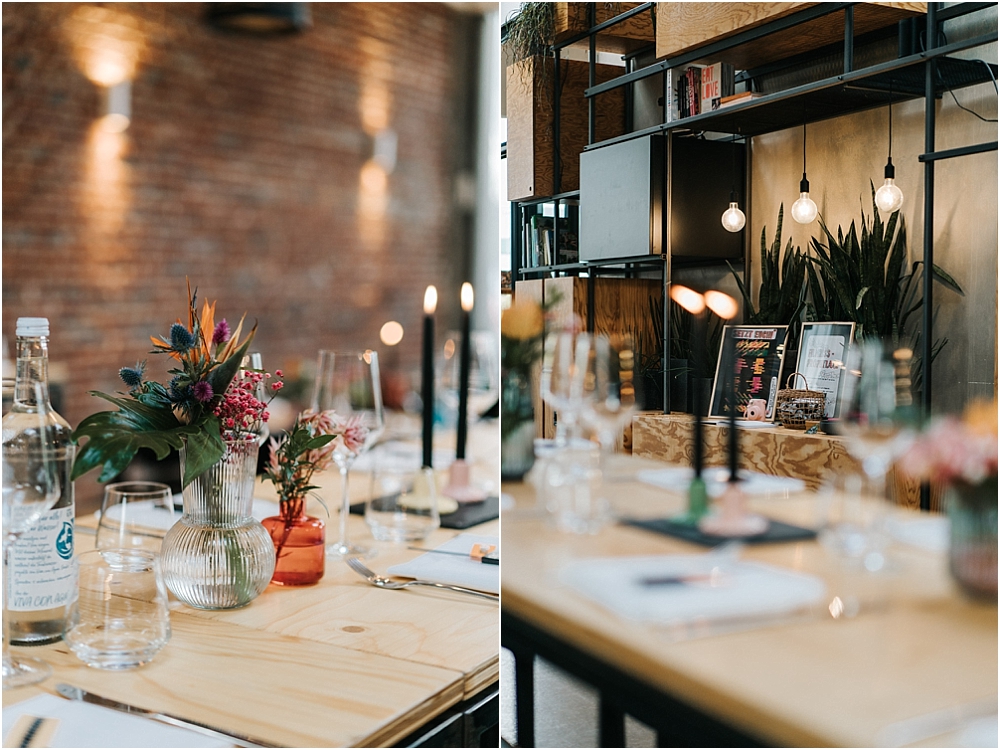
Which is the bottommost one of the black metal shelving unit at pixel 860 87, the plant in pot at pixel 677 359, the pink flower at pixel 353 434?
the pink flower at pixel 353 434

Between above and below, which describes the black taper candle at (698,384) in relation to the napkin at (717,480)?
above

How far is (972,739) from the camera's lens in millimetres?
367

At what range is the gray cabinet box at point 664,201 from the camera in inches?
15.9

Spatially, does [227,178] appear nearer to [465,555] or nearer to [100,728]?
[465,555]

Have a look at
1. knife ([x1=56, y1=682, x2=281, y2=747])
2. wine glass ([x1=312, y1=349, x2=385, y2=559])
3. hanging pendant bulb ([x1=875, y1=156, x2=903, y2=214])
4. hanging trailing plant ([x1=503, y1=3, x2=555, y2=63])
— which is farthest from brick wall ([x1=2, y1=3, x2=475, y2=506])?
hanging pendant bulb ([x1=875, y1=156, x2=903, y2=214])

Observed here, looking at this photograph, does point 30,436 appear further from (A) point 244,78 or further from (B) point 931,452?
(A) point 244,78

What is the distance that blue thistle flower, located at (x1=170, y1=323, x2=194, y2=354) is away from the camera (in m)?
0.74

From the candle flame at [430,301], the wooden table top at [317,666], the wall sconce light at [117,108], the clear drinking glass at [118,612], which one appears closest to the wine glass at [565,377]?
the wooden table top at [317,666]

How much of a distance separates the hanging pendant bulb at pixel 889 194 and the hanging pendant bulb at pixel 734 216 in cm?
6

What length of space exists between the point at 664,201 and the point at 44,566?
1.80ft

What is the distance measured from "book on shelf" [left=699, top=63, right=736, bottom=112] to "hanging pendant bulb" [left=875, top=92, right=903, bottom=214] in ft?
0.23

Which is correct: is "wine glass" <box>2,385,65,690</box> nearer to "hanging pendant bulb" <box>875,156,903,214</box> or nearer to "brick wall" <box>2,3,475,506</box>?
"hanging pendant bulb" <box>875,156,903,214</box>

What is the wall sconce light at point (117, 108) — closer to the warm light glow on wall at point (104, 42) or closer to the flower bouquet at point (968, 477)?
the warm light glow on wall at point (104, 42)

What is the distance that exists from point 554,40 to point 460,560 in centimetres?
60
